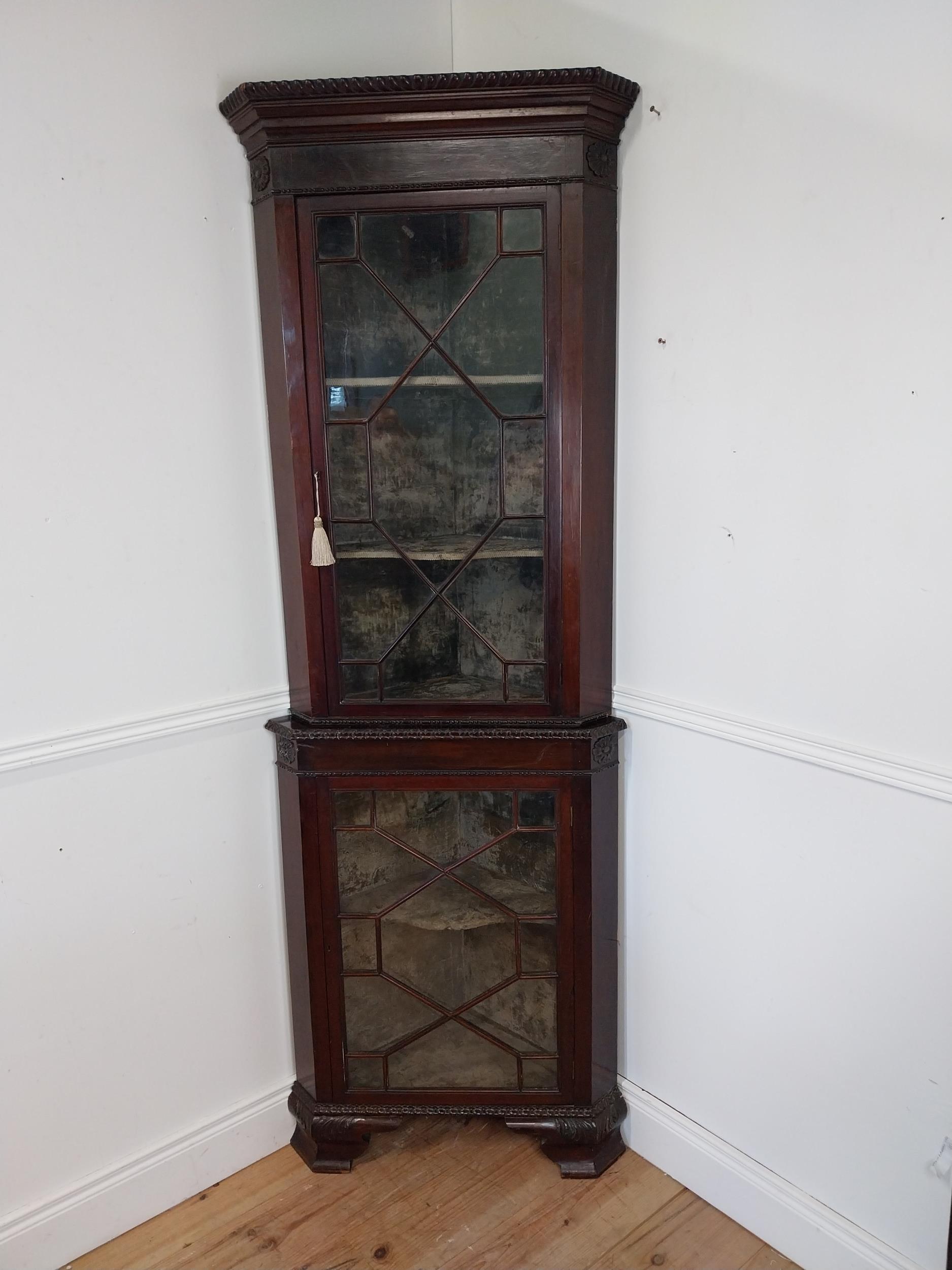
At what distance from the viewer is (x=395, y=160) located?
Answer: 59.8 inches

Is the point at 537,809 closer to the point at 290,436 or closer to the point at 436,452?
the point at 436,452

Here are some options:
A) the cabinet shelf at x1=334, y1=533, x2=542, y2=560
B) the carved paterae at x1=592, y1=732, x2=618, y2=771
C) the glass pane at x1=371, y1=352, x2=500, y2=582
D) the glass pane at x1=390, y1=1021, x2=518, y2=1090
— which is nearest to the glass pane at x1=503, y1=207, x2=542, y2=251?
the glass pane at x1=371, y1=352, x2=500, y2=582

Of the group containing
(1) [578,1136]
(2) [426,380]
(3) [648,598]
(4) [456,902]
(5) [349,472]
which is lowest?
(1) [578,1136]

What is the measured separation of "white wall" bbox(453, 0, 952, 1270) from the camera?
128 centimetres

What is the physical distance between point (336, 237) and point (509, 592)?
2.27 feet

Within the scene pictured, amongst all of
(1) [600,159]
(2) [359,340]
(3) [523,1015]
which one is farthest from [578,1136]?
(1) [600,159]

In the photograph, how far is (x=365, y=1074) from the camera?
1835 millimetres

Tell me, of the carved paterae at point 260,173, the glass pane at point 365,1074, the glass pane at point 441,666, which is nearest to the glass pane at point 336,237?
the carved paterae at point 260,173

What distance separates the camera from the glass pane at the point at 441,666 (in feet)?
5.47

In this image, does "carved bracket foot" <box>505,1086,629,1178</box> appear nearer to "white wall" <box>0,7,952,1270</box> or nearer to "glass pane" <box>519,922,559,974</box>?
"white wall" <box>0,7,952,1270</box>

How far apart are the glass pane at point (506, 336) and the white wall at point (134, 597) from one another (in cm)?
44

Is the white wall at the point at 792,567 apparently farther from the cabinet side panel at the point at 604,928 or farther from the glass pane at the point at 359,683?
the glass pane at the point at 359,683

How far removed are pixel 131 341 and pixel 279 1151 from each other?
166cm

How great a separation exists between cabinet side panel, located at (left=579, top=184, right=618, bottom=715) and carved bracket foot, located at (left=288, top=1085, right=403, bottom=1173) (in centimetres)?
95
